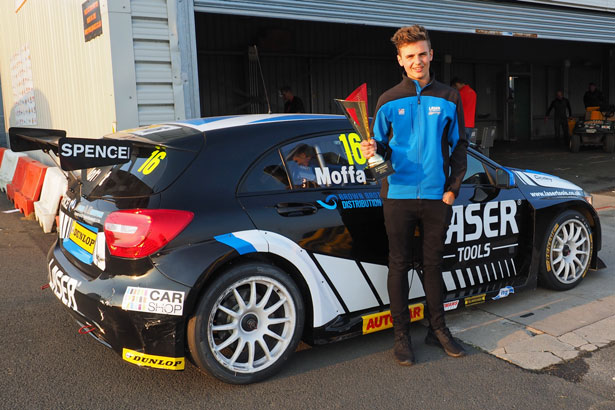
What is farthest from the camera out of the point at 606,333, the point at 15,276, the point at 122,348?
the point at 15,276

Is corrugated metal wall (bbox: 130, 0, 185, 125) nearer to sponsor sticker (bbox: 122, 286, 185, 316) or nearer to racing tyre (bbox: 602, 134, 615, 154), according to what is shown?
sponsor sticker (bbox: 122, 286, 185, 316)

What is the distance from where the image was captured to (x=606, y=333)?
12.2ft

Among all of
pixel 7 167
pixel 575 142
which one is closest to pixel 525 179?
pixel 7 167

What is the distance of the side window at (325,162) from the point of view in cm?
330

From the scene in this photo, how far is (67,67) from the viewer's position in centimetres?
787

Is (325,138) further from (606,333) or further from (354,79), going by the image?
(354,79)

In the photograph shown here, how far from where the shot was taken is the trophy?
2.94m

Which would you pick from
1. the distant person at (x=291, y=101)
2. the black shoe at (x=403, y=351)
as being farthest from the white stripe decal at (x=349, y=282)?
the distant person at (x=291, y=101)

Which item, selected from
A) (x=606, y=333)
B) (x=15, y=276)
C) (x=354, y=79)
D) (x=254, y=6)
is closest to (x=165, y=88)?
(x=254, y=6)

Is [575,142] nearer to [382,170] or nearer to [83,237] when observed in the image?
[382,170]

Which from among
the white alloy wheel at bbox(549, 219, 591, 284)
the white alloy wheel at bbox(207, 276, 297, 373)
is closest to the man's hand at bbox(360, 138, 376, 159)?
the white alloy wheel at bbox(207, 276, 297, 373)

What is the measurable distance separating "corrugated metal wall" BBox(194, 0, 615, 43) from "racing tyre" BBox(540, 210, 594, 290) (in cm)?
450

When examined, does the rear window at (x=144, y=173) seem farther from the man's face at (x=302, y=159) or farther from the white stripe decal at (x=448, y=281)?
the white stripe decal at (x=448, y=281)

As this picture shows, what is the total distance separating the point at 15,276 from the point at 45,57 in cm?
531
